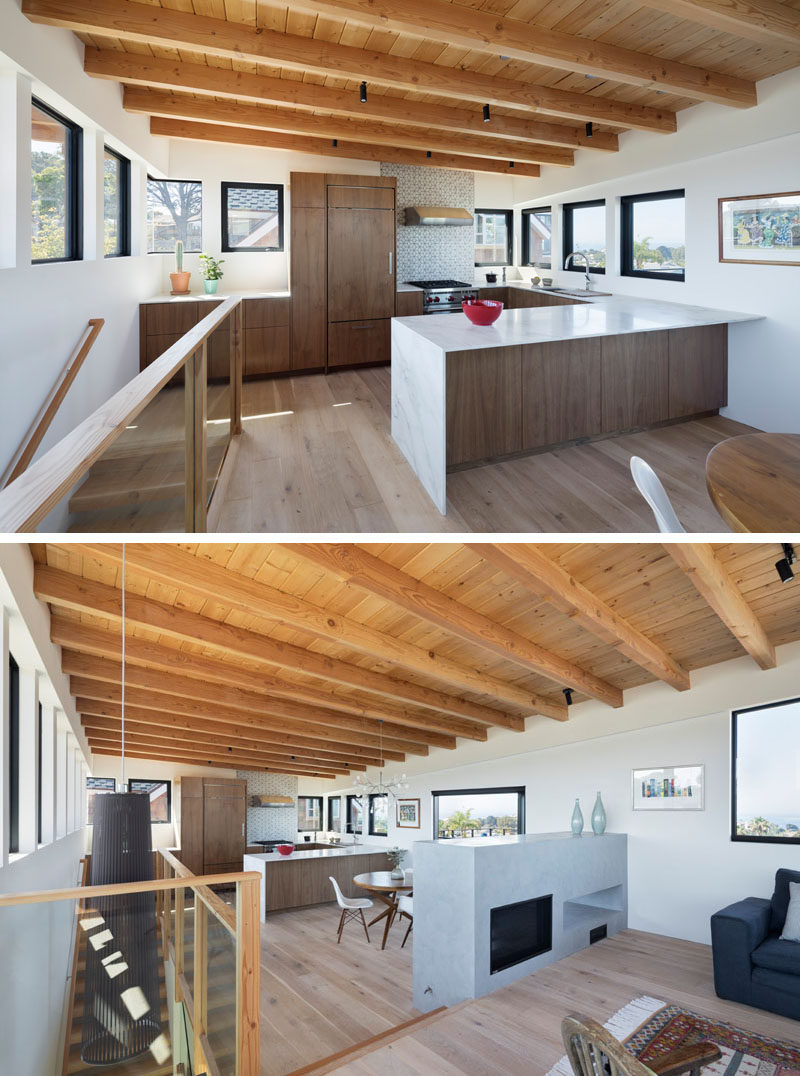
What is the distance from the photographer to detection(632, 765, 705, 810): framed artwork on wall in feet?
20.6

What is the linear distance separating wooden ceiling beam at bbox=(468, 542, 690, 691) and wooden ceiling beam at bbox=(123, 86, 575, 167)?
17.7ft

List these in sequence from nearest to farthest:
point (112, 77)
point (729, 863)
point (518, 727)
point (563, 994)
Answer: point (563, 994), point (112, 77), point (729, 863), point (518, 727)

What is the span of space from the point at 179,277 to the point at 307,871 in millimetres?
7718

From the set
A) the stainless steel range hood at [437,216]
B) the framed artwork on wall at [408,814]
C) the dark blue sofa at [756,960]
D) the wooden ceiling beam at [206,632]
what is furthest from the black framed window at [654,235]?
the framed artwork on wall at [408,814]

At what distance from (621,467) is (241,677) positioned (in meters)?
3.22

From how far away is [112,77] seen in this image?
5395 millimetres

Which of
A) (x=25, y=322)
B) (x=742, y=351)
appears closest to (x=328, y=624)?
(x=25, y=322)

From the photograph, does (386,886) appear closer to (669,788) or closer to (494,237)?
(669,788)

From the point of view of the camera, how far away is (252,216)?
29.2ft

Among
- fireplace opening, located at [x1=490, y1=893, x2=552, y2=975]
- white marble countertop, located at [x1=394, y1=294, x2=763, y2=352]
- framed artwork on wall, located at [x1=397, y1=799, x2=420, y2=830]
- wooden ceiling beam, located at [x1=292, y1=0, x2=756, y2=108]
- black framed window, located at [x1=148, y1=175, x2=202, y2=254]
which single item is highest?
black framed window, located at [x1=148, y1=175, x2=202, y2=254]

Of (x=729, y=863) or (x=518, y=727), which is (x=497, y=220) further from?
(x=729, y=863)

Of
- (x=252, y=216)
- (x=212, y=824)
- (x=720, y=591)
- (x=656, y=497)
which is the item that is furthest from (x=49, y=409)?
(x=212, y=824)

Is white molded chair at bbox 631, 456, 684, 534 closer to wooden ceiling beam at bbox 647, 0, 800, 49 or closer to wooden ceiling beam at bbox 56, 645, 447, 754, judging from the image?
wooden ceiling beam at bbox 647, 0, 800, 49

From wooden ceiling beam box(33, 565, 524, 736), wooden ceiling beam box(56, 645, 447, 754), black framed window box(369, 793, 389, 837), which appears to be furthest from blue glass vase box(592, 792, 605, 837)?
black framed window box(369, 793, 389, 837)
